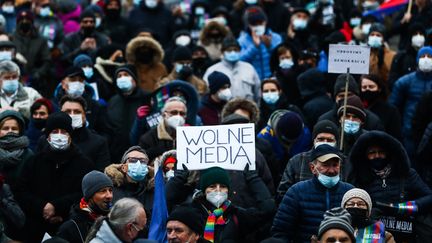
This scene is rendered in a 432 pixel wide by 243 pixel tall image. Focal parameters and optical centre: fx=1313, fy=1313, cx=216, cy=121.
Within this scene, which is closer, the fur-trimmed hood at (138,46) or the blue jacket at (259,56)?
the fur-trimmed hood at (138,46)

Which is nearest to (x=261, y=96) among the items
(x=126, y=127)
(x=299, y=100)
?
(x=299, y=100)

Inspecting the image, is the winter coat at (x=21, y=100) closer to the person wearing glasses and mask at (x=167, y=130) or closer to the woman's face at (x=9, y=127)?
the woman's face at (x=9, y=127)

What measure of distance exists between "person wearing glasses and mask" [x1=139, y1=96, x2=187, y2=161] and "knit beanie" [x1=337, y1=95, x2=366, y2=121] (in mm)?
1909

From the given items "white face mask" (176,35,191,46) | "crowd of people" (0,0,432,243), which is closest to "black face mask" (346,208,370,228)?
"crowd of people" (0,0,432,243)

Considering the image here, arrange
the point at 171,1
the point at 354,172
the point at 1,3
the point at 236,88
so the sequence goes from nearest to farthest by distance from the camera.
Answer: the point at 354,172, the point at 236,88, the point at 1,3, the point at 171,1

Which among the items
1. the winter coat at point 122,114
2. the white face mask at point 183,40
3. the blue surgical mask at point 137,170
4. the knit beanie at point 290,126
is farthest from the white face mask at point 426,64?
the blue surgical mask at point 137,170

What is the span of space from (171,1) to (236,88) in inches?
304

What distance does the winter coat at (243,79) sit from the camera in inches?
754

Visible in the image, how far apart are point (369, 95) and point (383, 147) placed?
3177 millimetres

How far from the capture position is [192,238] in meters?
11.7

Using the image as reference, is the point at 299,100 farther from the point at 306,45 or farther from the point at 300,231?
the point at 300,231

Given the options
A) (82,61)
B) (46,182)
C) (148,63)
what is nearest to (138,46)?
(148,63)

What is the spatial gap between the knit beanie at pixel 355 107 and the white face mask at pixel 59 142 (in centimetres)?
334

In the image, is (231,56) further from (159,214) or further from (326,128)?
(159,214)
